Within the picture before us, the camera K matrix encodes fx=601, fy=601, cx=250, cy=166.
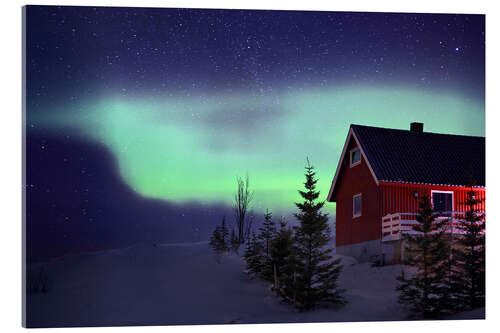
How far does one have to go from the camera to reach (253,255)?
15414 mm

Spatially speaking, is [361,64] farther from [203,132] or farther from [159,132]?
[159,132]

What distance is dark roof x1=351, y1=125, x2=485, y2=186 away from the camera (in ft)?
56.0

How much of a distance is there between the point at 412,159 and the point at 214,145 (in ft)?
23.2

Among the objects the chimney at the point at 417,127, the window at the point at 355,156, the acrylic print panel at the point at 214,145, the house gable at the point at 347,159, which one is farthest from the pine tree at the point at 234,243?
the chimney at the point at 417,127

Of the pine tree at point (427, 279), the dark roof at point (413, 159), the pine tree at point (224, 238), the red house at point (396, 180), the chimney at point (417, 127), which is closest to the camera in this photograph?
the pine tree at point (427, 279)

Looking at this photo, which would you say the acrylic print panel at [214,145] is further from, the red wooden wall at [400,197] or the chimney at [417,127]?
the red wooden wall at [400,197]

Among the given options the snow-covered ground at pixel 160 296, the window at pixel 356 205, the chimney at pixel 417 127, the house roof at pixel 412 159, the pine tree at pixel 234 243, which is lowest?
the snow-covered ground at pixel 160 296

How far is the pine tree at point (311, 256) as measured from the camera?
13039mm

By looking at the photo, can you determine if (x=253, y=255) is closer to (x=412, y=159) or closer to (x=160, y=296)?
(x=160, y=296)

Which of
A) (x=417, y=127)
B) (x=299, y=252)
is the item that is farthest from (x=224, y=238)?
(x=417, y=127)

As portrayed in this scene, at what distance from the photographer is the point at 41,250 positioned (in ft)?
38.9
